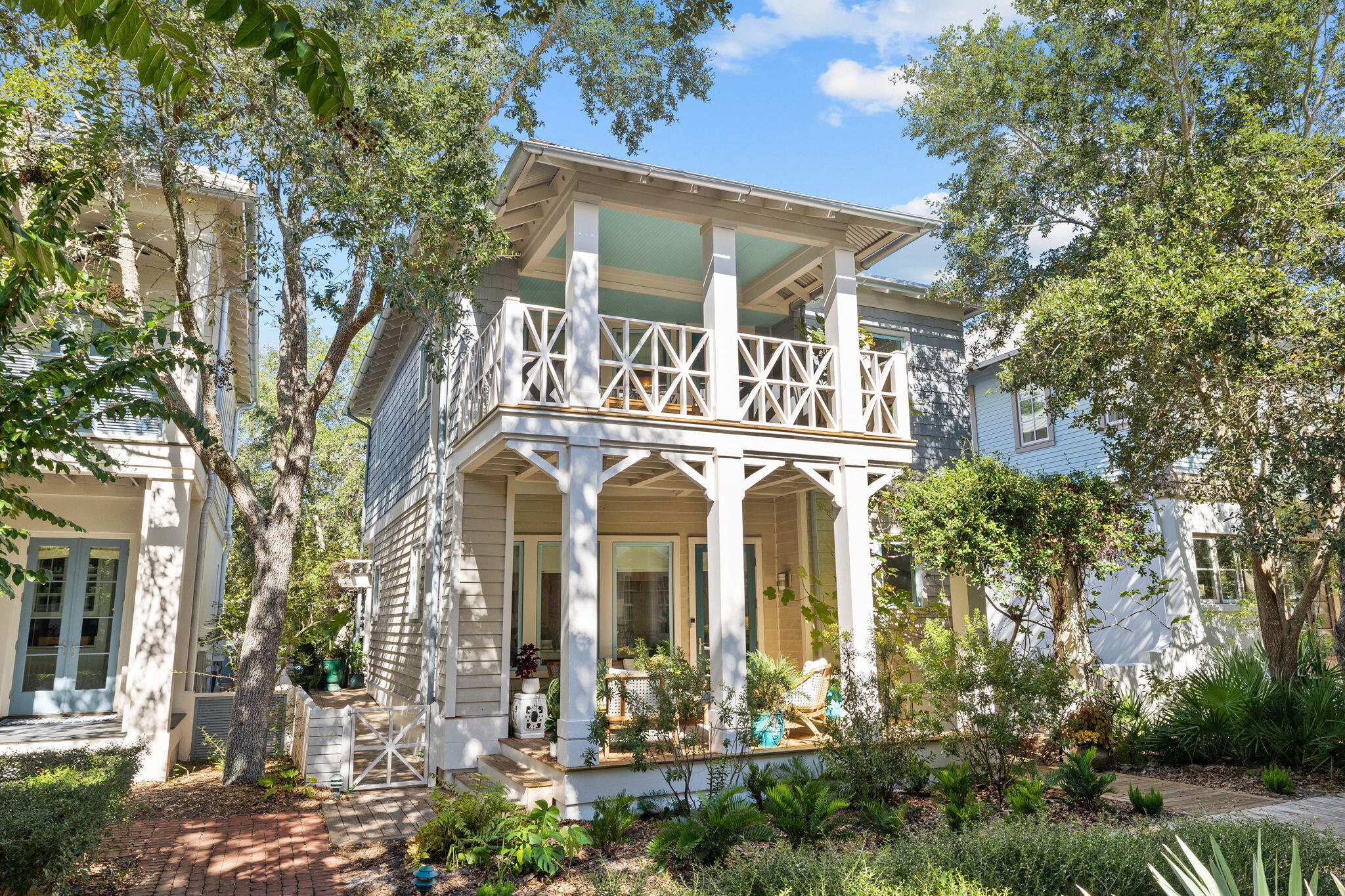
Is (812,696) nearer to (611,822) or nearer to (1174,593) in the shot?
(611,822)

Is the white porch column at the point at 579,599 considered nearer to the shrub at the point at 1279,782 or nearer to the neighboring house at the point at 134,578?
the neighboring house at the point at 134,578

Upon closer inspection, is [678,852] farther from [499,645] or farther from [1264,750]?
A: [1264,750]

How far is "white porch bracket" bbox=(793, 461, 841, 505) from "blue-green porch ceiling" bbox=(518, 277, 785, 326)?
3714 millimetres

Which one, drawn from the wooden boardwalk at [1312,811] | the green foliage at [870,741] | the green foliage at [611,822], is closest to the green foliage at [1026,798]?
the green foliage at [870,741]

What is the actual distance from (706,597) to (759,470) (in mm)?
3703

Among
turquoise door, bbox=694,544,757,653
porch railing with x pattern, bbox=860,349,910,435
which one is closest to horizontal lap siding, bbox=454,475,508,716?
turquoise door, bbox=694,544,757,653

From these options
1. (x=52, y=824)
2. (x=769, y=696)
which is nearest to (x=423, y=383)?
(x=769, y=696)

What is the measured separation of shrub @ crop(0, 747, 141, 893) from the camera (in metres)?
4.62

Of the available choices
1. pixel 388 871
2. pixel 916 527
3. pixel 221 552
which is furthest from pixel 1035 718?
pixel 221 552

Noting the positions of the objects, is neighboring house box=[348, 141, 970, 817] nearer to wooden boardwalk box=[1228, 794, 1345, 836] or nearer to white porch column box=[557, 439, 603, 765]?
white porch column box=[557, 439, 603, 765]

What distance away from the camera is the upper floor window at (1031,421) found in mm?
18453

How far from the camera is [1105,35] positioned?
12.2 m

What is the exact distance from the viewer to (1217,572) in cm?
1650

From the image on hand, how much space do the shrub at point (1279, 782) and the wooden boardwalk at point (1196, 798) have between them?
147 mm
